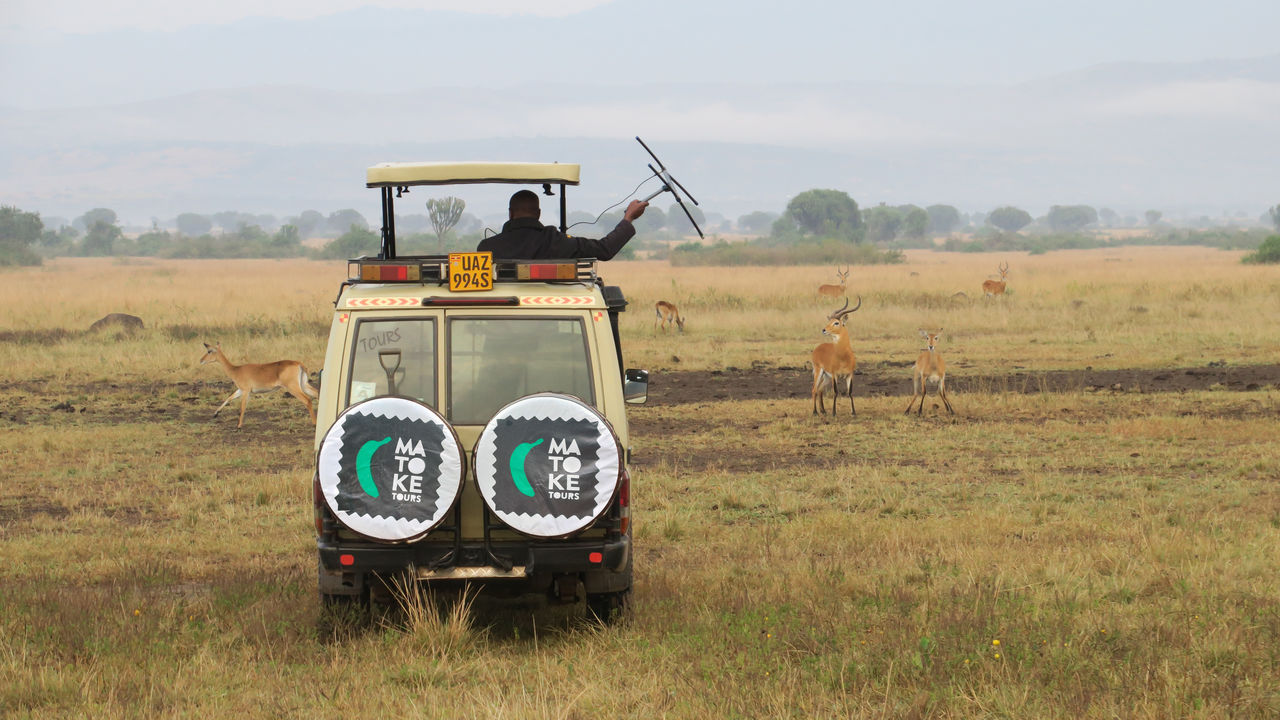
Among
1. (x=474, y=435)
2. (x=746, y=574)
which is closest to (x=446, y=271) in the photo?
(x=474, y=435)

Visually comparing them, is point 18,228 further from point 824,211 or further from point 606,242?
point 606,242

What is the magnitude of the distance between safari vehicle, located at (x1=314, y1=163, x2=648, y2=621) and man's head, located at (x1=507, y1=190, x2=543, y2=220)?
125 centimetres

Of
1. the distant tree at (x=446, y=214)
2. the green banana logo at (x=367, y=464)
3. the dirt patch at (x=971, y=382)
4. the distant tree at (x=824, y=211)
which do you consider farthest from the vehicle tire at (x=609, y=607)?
the distant tree at (x=824, y=211)

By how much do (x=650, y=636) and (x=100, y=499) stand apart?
5911 millimetres

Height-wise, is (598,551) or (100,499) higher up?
(598,551)

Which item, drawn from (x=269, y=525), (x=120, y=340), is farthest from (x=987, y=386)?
(x=120, y=340)

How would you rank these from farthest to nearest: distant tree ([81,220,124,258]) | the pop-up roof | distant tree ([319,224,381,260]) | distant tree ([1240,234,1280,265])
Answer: distant tree ([81,220,124,258]) → distant tree ([319,224,381,260]) → distant tree ([1240,234,1280,265]) → the pop-up roof

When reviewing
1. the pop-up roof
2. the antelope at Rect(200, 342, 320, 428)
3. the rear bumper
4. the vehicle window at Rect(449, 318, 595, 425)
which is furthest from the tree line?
the rear bumper

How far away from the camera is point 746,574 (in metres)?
6.88

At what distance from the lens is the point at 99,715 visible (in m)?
4.46

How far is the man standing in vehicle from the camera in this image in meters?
6.66

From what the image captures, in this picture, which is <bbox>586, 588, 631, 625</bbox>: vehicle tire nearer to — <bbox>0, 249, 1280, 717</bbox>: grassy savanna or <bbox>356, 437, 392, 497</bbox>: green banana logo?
<bbox>0, 249, 1280, 717</bbox>: grassy savanna

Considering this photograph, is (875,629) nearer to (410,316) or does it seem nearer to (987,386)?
(410,316)

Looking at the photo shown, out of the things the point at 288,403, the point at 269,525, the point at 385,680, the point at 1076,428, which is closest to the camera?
the point at 385,680
